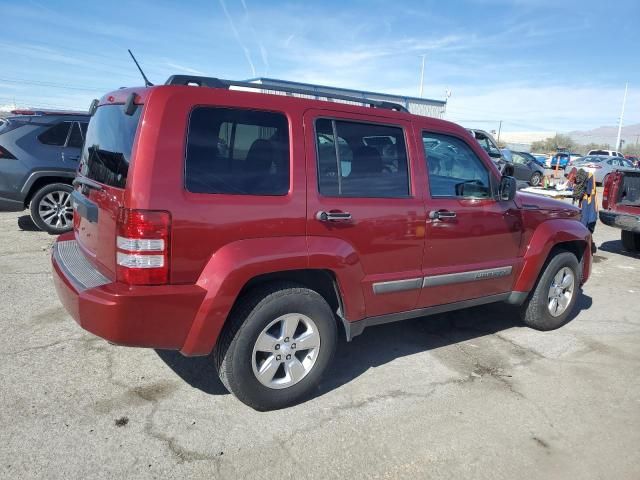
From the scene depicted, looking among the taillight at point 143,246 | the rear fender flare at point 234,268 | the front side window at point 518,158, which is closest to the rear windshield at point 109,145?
the taillight at point 143,246

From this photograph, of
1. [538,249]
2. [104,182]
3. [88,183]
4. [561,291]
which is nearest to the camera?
[104,182]

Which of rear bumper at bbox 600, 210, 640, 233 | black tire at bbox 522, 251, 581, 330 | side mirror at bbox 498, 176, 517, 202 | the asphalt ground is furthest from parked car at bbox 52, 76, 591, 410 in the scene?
rear bumper at bbox 600, 210, 640, 233

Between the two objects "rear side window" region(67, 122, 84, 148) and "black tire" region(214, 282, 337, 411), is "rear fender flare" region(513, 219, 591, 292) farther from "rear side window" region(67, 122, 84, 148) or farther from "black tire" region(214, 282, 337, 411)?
"rear side window" region(67, 122, 84, 148)

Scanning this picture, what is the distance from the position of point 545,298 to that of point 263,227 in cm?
310

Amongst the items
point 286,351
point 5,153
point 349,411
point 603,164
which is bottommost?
point 349,411

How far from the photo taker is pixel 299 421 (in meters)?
3.00

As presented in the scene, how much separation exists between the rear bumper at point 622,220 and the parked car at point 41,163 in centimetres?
862

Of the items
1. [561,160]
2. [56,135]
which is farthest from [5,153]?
[561,160]

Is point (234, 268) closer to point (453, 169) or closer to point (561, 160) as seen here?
point (453, 169)

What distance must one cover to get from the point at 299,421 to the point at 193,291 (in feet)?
3.49

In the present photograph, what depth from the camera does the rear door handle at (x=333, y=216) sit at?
301cm

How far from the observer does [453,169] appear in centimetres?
395

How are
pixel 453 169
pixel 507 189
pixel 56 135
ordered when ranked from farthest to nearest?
pixel 56 135
pixel 507 189
pixel 453 169

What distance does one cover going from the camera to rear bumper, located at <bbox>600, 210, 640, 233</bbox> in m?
7.91
